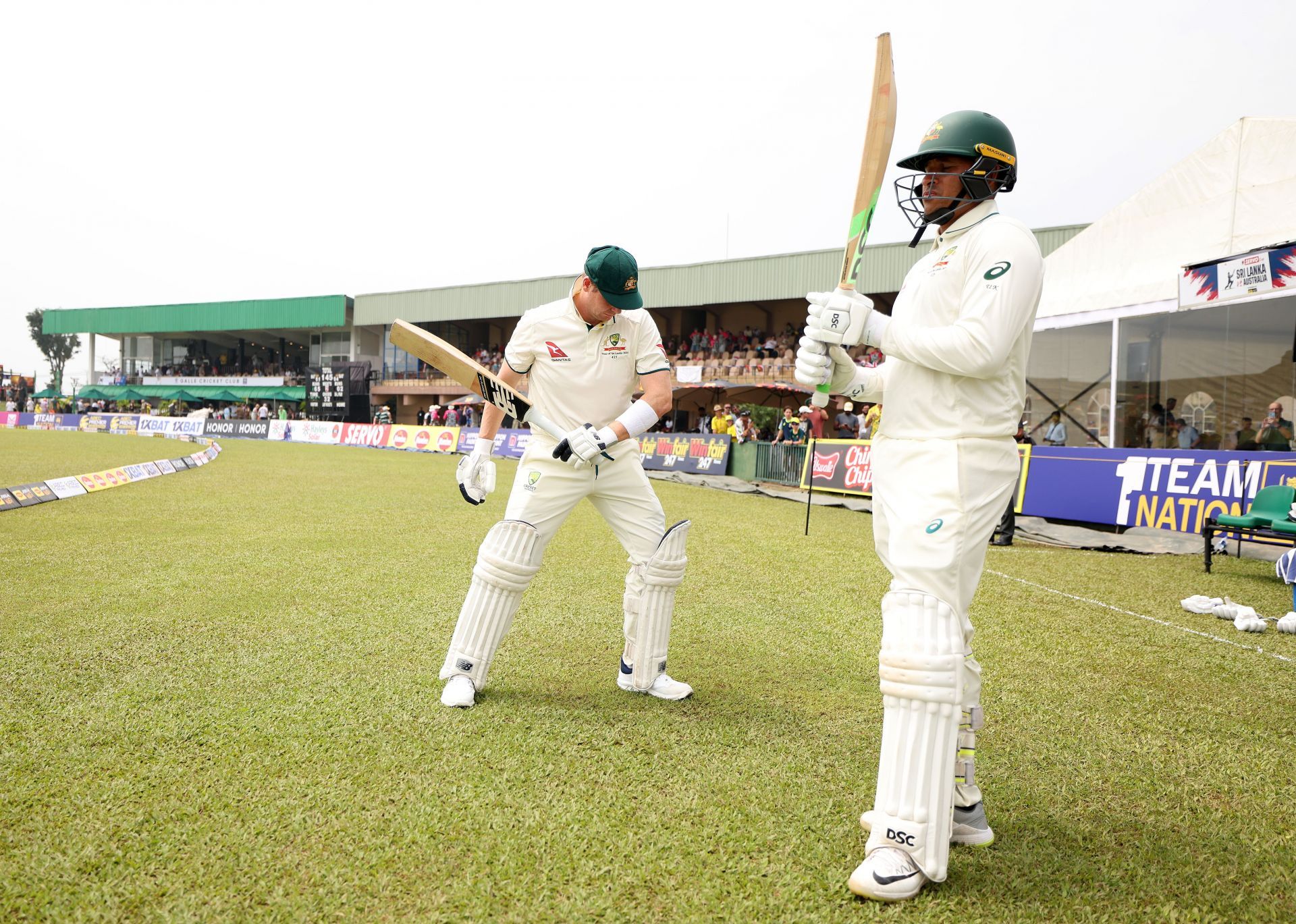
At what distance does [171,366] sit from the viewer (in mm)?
54375

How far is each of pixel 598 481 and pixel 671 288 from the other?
33186mm

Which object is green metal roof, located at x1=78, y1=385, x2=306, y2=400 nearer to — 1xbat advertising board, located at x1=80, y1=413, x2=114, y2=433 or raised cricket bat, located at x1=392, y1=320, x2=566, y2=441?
1xbat advertising board, located at x1=80, y1=413, x2=114, y2=433

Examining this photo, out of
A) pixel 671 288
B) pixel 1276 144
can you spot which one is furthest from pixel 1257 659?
pixel 671 288

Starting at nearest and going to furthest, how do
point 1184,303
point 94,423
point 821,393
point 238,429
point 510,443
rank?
point 821,393 → point 1184,303 → point 510,443 → point 238,429 → point 94,423

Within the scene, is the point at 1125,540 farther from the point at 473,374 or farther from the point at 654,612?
the point at 473,374

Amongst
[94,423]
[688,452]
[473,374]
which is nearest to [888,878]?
[473,374]

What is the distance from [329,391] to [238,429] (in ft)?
15.0

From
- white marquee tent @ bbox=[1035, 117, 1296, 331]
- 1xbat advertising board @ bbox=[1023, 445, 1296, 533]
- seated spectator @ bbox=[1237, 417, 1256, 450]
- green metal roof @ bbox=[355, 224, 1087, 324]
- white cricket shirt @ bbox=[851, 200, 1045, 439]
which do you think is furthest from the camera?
green metal roof @ bbox=[355, 224, 1087, 324]

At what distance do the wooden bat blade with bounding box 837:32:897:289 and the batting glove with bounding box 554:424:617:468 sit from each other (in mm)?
1315

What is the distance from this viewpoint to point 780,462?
18.4m

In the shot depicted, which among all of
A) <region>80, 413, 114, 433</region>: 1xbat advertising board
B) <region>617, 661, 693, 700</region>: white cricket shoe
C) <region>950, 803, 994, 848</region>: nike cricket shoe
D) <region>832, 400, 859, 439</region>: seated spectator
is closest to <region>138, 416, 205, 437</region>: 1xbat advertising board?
<region>80, 413, 114, 433</region>: 1xbat advertising board

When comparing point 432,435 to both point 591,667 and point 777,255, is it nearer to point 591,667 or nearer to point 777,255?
point 777,255

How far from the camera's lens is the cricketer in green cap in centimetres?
360

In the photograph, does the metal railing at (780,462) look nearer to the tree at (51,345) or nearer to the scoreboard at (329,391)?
the scoreboard at (329,391)
